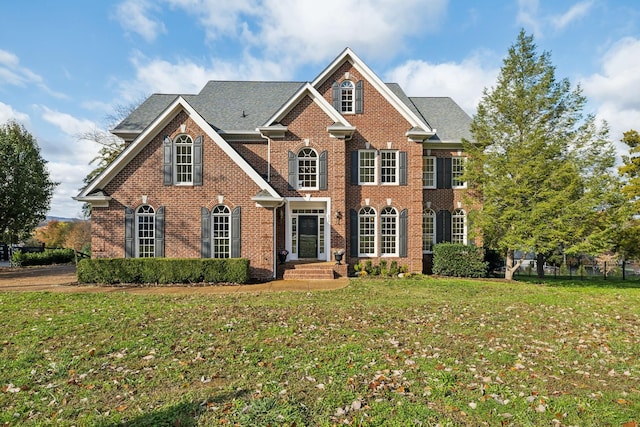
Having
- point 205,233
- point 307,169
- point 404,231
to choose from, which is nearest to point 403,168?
point 404,231

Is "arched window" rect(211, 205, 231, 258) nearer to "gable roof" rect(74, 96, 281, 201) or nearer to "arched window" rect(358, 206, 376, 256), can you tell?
"gable roof" rect(74, 96, 281, 201)

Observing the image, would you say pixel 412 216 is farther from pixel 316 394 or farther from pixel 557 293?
pixel 316 394

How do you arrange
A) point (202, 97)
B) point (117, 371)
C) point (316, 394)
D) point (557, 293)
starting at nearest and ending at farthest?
point (316, 394) → point (117, 371) → point (557, 293) → point (202, 97)

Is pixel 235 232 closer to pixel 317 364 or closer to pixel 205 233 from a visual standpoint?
pixel 205 233

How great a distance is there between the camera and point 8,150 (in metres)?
21.1

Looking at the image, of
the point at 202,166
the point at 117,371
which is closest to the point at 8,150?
the point at 202,166

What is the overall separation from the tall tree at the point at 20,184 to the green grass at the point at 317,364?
52.4 feet

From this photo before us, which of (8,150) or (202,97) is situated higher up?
(202,97)

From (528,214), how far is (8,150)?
29.5 m

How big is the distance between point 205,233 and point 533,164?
48.9 feet

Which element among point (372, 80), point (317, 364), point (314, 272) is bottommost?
point (317, 364)

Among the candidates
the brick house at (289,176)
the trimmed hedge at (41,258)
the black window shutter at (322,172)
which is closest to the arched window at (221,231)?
the brick house at (289,176)

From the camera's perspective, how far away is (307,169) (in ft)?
55.9

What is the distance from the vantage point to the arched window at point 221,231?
15055mm
